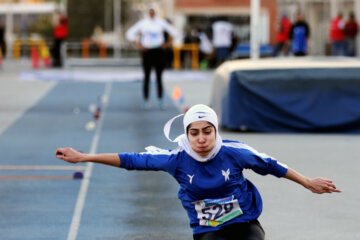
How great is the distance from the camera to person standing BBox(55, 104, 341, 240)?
18.7 ft

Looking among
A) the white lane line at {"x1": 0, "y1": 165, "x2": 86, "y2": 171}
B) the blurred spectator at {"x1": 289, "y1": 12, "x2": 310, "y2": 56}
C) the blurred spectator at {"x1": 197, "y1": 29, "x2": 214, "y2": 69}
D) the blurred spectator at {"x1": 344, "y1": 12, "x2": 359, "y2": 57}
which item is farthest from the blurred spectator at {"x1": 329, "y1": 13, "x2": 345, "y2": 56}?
the white lane line at {"x1": 0, "y1": 165, "x2": 86, "y2": 171}

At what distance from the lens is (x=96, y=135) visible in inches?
576

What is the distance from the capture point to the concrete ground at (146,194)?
766 cm

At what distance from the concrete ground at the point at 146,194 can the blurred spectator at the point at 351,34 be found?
779 inches

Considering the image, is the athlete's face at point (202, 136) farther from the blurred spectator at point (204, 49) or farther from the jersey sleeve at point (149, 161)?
the blurred spectator at point (204, 49)

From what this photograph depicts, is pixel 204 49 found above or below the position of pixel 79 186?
below

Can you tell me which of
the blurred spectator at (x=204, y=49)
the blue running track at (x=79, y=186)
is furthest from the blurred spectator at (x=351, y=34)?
the blue running track at (x=79, y=186)

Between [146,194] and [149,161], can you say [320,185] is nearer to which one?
[149,161]

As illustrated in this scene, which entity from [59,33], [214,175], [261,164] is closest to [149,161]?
[214,175]

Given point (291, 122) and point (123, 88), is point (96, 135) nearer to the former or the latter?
point (291, 122)

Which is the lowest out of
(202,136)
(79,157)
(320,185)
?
(320,185)

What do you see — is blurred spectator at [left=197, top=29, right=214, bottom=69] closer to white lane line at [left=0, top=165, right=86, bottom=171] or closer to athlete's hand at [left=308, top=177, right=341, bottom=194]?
white lane line at [left=0, top=165, right=86, bottom=171]

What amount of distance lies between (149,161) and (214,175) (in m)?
0.40

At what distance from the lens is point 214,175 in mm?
5746
